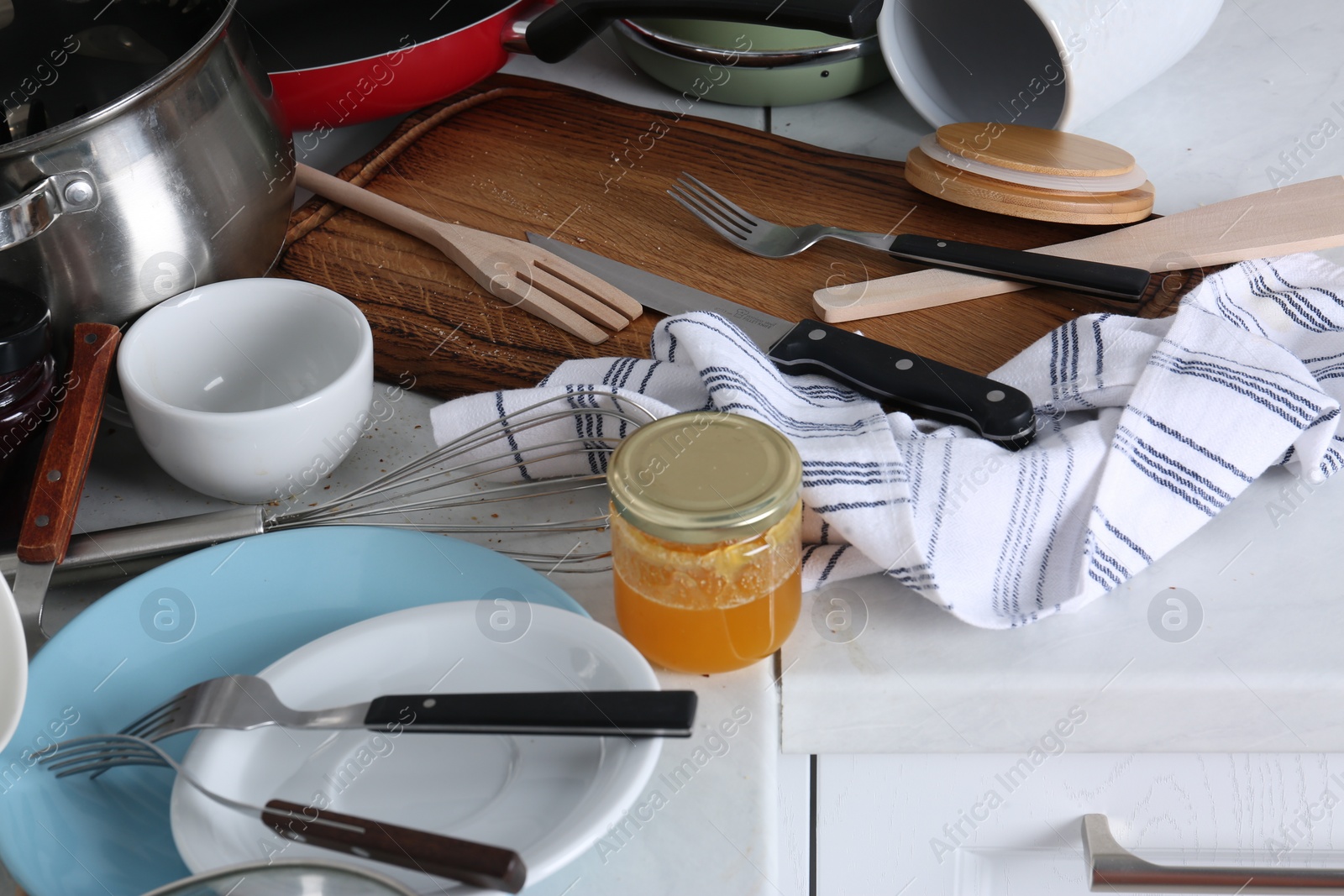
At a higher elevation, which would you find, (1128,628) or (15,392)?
(15,392)

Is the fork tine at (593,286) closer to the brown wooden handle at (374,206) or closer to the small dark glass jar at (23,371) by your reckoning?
the brown wooden handle at (374,206)

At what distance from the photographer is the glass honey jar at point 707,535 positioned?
40 cm

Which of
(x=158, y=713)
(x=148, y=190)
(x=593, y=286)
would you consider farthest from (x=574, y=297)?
(x=158, y=713)

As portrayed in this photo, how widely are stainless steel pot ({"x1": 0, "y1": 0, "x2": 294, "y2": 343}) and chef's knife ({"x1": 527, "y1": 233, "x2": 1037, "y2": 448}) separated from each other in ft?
0.75

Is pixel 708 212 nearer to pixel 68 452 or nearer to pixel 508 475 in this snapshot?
pixel 508 475

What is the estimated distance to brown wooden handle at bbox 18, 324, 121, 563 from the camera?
46 centimetres

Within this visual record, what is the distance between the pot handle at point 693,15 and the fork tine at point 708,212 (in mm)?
113

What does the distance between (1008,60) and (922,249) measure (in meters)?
0.21

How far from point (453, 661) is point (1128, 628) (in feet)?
0.94

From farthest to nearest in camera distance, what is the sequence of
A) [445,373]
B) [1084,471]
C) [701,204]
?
1. [701,204]
2. [445,373]
3. [1084,471]

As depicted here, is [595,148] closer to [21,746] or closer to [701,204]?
[701,204]

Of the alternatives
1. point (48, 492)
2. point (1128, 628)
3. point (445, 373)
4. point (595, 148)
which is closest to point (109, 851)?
point (48, 492)

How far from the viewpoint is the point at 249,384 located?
0.57 metres

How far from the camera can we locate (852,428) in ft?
1.67
